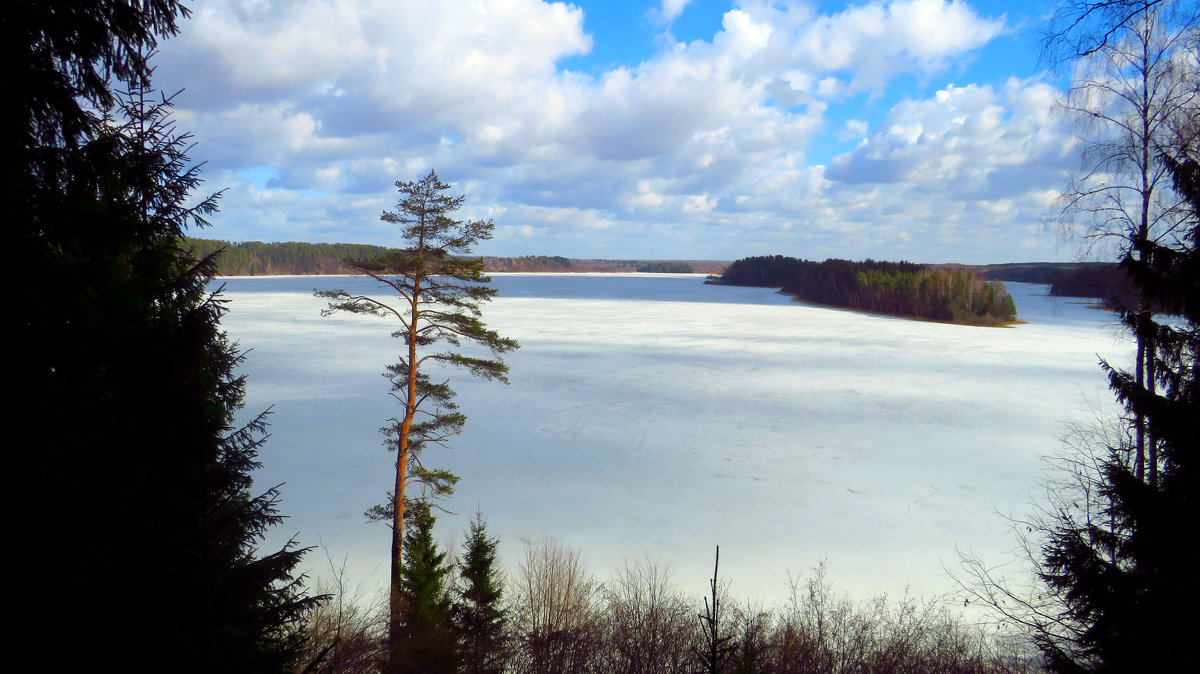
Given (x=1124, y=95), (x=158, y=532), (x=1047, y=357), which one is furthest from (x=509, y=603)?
(x=1047, y=357)

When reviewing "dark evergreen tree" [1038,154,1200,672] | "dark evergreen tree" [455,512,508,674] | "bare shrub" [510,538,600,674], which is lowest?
"bare shrub" [510,538,600,674]

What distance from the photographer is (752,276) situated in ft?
361

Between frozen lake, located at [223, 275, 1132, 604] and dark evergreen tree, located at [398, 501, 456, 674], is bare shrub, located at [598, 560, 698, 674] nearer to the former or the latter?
frozen lake, located at [223, 275, 1132, 604]

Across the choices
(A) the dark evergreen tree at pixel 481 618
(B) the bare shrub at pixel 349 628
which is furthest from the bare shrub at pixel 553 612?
(B) the bare shrub at pixel 349 628

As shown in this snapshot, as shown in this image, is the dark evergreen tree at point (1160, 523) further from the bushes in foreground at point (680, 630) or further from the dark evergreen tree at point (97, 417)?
the dark evergreen tree at point (97, 417)

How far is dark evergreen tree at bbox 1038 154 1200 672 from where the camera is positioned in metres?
3.02

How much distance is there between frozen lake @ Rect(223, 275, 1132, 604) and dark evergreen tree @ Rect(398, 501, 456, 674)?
2.34m

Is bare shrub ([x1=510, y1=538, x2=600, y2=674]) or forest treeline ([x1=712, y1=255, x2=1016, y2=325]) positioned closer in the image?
bare shrub ([x1=510, y1=538, x2=600, y2=674])

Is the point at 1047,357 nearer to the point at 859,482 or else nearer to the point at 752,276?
the point at 859,482

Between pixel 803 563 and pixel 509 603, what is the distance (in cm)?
478

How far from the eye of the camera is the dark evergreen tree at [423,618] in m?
6.75

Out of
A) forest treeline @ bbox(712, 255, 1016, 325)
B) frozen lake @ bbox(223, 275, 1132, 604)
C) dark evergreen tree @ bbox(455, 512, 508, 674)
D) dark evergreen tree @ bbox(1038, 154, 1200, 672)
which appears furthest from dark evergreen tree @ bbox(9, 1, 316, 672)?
forest treeline @ bbox(712, 255, 1016, 325)

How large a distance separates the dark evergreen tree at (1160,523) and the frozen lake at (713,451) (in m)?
5.76

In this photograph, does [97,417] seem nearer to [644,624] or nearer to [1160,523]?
[1160,523]
